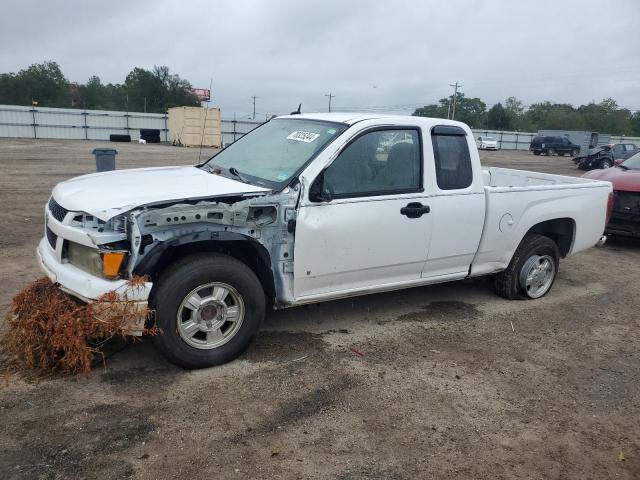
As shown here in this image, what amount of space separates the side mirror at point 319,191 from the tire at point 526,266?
103 inches

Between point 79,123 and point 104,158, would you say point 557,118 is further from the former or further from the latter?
point 104,158

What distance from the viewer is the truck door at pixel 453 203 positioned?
472 cm

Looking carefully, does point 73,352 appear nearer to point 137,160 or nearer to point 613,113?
point 137,160

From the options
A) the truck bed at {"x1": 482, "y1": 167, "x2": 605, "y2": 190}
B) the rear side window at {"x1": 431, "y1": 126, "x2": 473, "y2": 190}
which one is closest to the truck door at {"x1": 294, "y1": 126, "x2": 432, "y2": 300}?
the rear side window at {"x1": 431, "y1": 126, "x2": 473, "y2": 190}

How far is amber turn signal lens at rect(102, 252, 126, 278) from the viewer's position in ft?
11.0

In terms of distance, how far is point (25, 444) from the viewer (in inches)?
115

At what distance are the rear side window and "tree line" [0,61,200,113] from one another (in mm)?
64781

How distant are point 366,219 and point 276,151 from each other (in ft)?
3.26

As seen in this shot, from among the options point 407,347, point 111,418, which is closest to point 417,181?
point 407,347

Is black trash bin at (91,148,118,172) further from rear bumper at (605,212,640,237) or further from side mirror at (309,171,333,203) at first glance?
rear bumper at (605,212,640,237)

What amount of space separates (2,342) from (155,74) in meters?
77.4

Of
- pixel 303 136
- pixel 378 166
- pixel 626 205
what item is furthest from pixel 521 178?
pixel 303 136

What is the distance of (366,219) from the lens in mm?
4234

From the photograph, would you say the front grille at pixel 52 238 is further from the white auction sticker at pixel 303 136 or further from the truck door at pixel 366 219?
the white auction sticker at pixel 303 136
